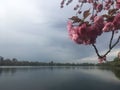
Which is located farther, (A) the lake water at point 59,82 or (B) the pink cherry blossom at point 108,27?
(A) the lake water at point 59,82

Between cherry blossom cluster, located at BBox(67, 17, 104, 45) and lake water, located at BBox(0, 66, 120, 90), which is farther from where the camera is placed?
lake water, located at BBox(0, 66, 120, 90)

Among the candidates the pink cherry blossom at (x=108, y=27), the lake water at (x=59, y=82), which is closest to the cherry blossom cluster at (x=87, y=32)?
the pink cherry blossom at (x=108, y=27)

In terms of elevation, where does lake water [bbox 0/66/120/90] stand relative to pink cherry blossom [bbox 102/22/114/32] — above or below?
above

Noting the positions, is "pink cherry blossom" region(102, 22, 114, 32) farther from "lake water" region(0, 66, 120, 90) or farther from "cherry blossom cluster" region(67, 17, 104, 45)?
"lake water" region(0, 66, 120, 90)

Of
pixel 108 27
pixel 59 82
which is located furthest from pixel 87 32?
pixel 59 82

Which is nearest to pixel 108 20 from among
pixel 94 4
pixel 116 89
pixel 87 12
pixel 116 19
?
pixel 116 19

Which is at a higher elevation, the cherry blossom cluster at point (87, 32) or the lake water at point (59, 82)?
the lake water at point (59, 82)

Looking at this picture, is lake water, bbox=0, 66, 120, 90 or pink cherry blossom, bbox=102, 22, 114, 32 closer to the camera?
pink cherry blossom, bbox=102, 22, 114, 32

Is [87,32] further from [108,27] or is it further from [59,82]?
[59,82]

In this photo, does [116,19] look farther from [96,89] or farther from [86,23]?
[96,89]

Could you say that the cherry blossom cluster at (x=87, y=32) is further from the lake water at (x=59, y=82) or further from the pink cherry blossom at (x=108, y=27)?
the lake water at (x=59, y=82)

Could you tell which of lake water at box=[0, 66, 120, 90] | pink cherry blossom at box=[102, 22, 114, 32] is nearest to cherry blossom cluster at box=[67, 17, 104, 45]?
pink cherry blossom at box=[102, 22, 114, 32]

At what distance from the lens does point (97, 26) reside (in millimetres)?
1956

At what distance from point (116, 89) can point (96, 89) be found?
276 cm
